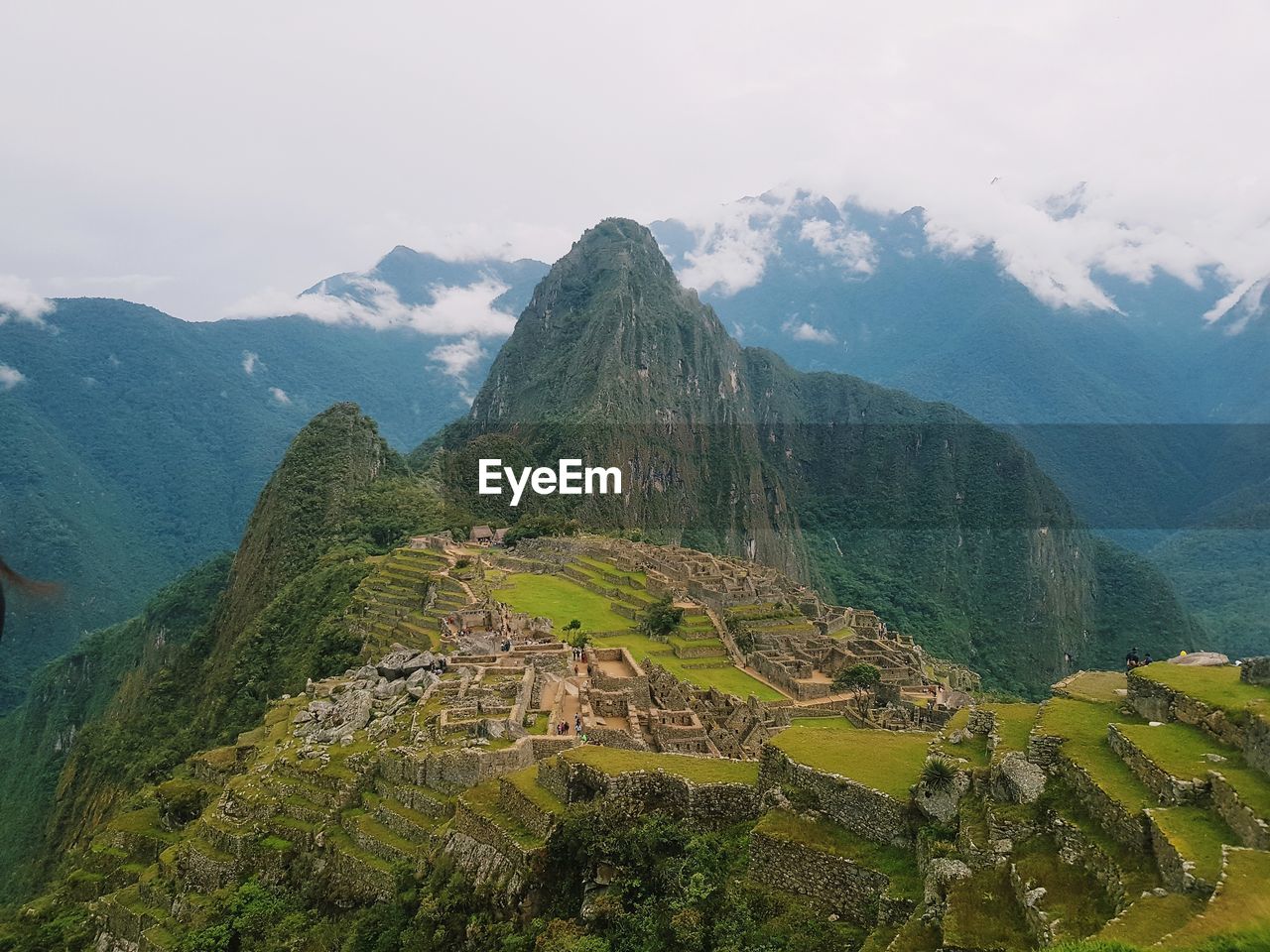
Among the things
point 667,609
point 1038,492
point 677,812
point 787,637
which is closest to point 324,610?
point 667,609

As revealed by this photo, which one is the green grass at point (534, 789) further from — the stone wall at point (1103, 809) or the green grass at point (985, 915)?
the stone wall at point (1103, 809)

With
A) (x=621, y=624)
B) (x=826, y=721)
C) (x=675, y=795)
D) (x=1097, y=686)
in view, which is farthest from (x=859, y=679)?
(x=675, y=795)

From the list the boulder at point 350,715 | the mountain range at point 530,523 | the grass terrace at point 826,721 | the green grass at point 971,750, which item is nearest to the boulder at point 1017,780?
the green grass at point 971,750

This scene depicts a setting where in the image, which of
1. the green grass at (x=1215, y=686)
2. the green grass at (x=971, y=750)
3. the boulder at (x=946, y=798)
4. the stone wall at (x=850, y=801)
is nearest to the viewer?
the green grass at (x=1215, y=686)

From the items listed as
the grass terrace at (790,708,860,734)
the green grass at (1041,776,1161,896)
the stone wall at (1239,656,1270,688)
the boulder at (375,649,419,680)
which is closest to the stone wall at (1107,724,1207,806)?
the green grass at (1041,776,1161,896)

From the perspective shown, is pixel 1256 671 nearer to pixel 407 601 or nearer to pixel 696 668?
pixel 696 668

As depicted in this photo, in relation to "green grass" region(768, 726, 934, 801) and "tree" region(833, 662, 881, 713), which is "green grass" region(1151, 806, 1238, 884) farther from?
"tree" region(833, 662, 881, 713)

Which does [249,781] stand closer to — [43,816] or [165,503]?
[43,816]
